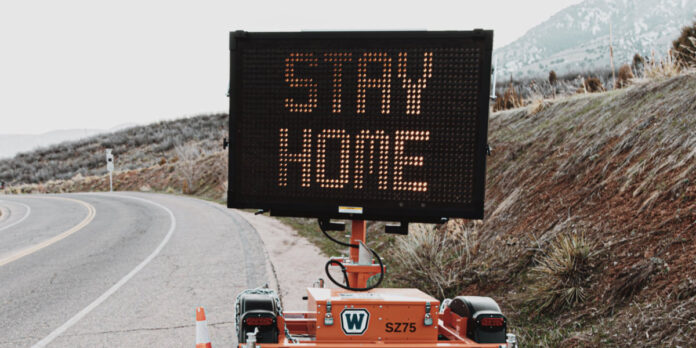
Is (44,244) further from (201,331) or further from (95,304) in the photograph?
(201,331)

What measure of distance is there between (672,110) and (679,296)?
4039 mm

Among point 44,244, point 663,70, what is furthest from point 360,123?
point 44,244

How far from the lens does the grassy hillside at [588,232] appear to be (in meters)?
4.13

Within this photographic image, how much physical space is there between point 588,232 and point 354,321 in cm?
393

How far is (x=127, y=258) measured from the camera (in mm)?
10727

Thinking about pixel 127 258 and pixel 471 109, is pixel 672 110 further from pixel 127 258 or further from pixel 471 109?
pixel 127 258

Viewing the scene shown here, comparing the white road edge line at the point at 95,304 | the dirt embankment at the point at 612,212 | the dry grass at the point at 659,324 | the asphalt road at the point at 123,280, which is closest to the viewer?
the dry grass at the point at 659,324

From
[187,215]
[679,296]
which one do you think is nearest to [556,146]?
[679,296]

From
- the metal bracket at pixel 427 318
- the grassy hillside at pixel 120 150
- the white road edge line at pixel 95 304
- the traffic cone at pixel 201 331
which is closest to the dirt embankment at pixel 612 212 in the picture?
the metal bracket at pixel 427 318

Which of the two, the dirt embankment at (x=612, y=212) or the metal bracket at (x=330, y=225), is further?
the dirt embankment at (x=612, y=212)

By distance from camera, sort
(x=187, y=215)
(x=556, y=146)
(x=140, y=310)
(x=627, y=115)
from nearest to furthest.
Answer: (x=140, y=310)
(x=627, y=115)
(x=556, y=146)
(x=187, y=215)

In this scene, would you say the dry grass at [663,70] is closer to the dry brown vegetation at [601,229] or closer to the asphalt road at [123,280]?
the dry brown vegetation at [601,229]

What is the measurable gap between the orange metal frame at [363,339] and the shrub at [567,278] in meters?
1.85

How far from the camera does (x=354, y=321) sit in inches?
115
